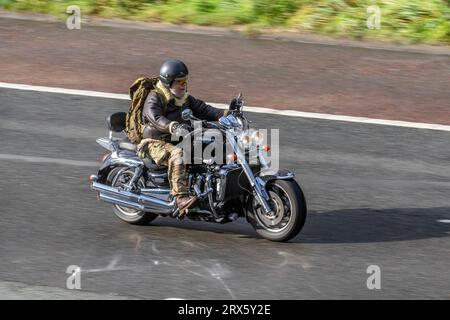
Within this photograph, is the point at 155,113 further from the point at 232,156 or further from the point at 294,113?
the point at 294,113

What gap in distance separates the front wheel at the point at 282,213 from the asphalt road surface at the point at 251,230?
150 millimetres

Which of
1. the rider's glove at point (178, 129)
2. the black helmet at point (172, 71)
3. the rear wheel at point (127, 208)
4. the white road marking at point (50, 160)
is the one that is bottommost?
the white road marking at point (50, 160)

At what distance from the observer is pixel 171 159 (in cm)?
1059

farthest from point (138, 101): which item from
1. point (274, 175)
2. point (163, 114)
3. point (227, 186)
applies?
point (274, 175)

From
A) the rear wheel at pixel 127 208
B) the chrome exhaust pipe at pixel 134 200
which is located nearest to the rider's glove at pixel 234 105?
the chrome exhaust pipe at pixel 134 200

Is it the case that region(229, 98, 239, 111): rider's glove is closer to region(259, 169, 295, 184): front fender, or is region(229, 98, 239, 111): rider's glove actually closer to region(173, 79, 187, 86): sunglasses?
region(173, 79, 187, 86): sunglasses

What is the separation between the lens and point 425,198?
1225cm

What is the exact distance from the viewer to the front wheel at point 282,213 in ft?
33.4

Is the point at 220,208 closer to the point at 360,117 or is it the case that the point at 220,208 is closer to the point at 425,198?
the point at 425,198

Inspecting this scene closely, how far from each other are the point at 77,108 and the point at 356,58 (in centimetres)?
542

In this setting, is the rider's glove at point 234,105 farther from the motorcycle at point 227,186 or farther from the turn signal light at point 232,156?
the turn signal light at point 232,156

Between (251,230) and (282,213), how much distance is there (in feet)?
2.47
